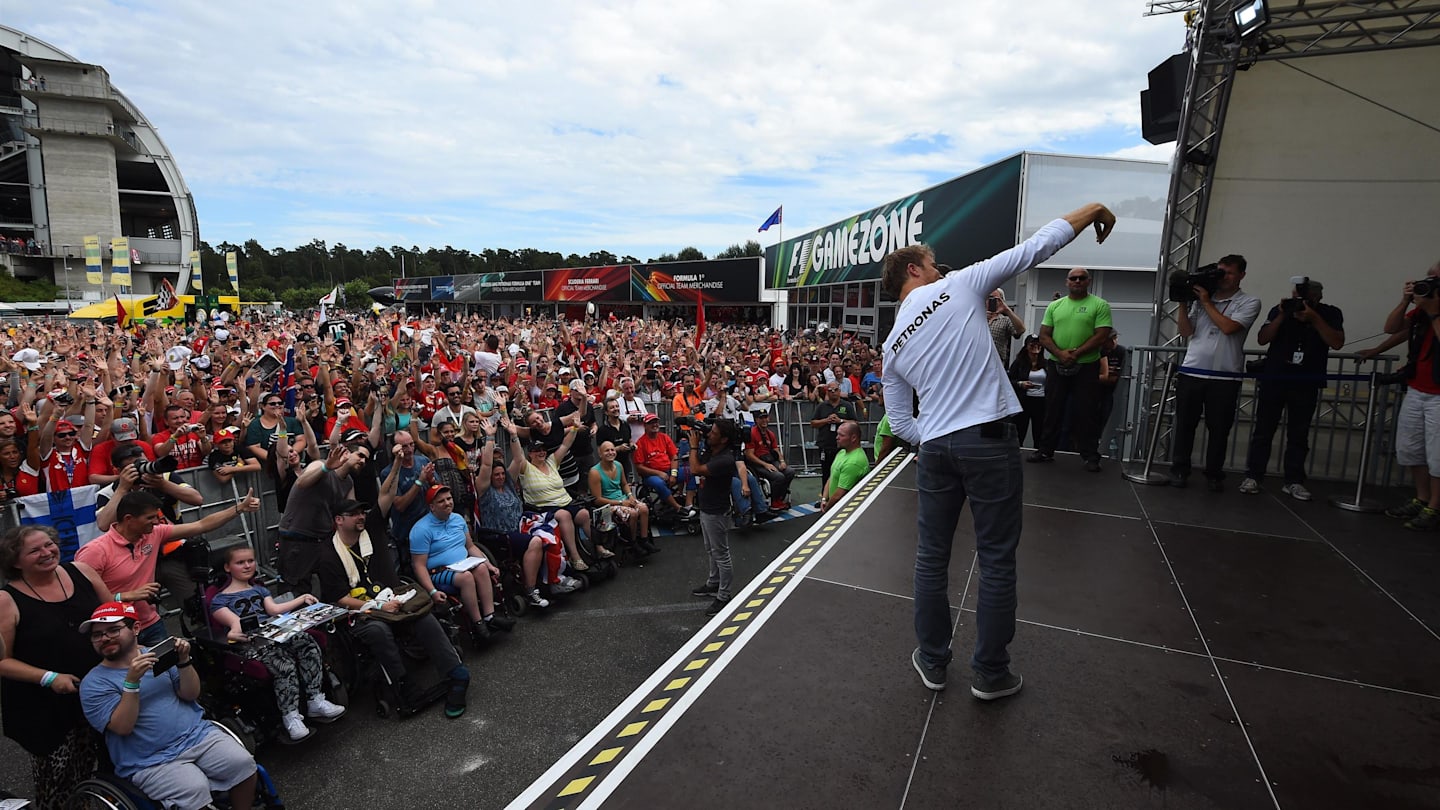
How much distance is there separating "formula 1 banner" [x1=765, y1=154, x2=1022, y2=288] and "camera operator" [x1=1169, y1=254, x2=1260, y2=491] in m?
3.81

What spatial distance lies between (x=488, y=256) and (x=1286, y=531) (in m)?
113

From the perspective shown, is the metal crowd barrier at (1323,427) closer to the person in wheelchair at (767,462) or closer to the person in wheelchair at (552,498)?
the person in wheelchair at (767,462)

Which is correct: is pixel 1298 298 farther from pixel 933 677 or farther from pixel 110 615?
pixel 110 615

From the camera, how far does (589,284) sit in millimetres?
45062

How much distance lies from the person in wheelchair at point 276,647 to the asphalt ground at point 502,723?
17cm

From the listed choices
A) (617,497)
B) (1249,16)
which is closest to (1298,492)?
(1249,16)

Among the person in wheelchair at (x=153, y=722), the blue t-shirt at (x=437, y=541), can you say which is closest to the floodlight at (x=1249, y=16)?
the blue t-shirt at (x=437, y=541)

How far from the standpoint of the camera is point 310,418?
782 cm

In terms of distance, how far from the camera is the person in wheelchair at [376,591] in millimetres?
4988

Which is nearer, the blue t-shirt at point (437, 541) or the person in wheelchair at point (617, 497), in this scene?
the blue t-shirt at point (437, 541)

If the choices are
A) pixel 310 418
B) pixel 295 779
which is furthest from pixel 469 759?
pixel 310 418

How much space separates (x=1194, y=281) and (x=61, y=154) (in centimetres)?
7385

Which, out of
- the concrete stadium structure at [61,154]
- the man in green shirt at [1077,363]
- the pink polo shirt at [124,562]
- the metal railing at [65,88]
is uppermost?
the metal railing at [65,88]

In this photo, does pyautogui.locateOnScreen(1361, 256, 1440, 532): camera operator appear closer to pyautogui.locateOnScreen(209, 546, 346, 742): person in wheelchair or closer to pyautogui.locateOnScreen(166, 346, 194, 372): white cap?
pyautogui.locateOnScreen(209, 546, 346, 742): person in wheelchair
